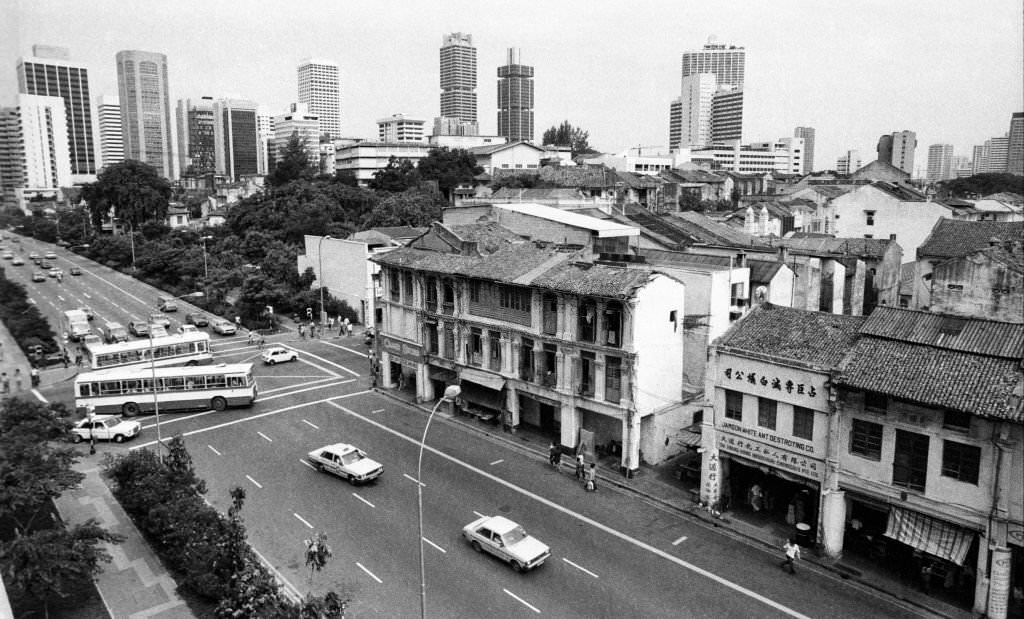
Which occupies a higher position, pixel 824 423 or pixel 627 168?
pixel 627 168

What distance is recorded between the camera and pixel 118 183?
4774 inches

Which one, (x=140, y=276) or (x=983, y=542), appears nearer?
(x=983, y=542)

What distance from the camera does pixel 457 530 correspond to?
30.0m

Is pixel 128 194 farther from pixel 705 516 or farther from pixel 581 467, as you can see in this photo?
pixel 705 516

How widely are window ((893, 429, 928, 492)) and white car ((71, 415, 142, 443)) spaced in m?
39.0

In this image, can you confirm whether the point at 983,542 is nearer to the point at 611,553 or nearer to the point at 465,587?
the point at 611,553

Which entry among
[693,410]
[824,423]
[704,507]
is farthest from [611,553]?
[693,410]

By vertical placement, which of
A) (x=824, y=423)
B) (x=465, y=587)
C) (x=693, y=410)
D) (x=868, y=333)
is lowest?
(x=465, y=587)

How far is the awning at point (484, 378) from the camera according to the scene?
41375 mm

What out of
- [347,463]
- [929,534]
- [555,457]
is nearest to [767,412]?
[929,534]

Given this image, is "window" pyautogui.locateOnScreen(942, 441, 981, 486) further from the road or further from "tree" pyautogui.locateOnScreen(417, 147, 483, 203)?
"tree" pyautogui.locateOnScreen(417, 147, 483, 203)

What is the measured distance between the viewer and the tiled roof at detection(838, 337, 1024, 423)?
22.8 meters

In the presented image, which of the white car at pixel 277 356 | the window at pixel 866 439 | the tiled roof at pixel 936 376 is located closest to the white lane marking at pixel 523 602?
the window at pixel 866 439

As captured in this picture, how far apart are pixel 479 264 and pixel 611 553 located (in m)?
20.0
